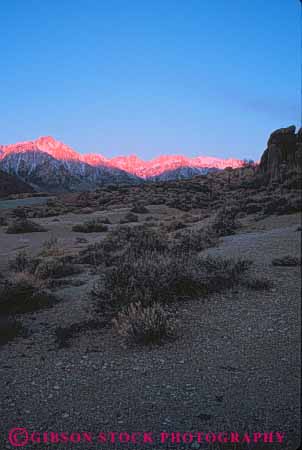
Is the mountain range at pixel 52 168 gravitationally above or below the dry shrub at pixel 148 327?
above

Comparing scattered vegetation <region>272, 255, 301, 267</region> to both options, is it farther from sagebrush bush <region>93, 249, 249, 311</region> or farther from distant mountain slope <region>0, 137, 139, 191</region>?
distant mountain slope <region>0, 137, 139, 191</region>

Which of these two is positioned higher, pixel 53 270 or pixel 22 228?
pixel 22 228

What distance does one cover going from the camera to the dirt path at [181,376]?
3125 mm

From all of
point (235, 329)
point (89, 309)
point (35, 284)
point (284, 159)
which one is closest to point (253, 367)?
point (235, 329)

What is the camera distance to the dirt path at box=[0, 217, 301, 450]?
10.3 feet

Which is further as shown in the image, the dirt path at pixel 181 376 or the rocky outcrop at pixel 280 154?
the rocky outcrop at pixel 280 154

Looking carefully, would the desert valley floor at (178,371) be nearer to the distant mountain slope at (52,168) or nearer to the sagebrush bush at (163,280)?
the sagebrush bush at (163,280)

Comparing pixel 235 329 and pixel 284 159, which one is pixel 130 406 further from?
pixel 284 159

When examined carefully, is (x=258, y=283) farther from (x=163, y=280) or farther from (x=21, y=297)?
(x=21, y=297)

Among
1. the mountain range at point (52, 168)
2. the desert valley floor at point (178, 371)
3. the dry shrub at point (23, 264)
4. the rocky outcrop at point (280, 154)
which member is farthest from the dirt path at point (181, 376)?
the mountain range at point (52, 168)

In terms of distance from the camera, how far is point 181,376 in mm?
3898

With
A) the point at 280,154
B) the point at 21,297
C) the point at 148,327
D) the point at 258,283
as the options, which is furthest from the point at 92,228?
the point at 148,327

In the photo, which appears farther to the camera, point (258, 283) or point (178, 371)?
point (258, 283)

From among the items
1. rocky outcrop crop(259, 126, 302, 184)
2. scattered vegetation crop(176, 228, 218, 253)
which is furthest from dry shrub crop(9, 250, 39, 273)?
rocky outcrop crop(259, 126, 302, 184)
